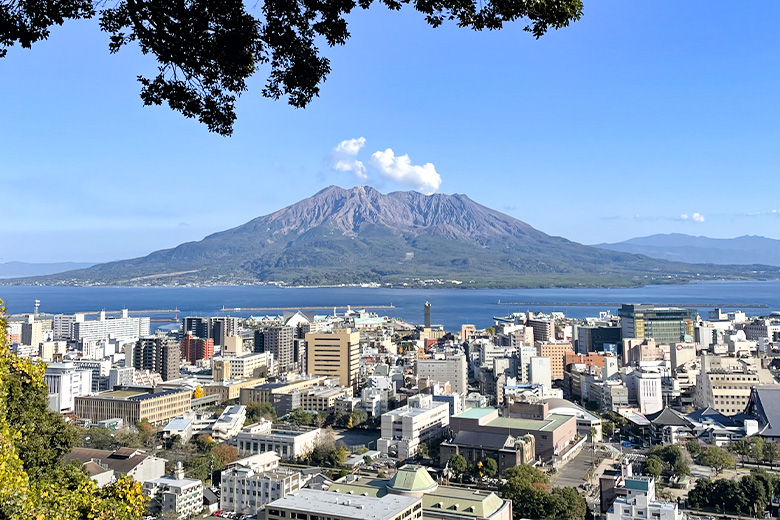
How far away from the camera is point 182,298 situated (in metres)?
60.9

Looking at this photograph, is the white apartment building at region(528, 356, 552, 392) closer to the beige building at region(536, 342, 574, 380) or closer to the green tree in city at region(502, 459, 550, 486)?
the beige building at region(536, 342, 574, 380)

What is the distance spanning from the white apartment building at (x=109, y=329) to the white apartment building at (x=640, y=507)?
2438 centimetres

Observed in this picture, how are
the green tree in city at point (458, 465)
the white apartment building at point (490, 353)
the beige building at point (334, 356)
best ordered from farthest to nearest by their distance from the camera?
the white apartment building at point (490, 353), the beige building at point (334, 356), the green tree in city at point (458, 465)

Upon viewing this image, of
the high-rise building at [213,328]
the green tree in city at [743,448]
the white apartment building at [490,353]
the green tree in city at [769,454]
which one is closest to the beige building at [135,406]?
the white apartment building at [490,353]

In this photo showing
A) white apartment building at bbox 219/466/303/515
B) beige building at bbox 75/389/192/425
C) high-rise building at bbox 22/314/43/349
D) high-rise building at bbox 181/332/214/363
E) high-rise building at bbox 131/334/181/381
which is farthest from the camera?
high-rise building at bbox 22/314/43/349

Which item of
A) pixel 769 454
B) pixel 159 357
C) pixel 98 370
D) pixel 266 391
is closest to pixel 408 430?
pixel 266 391

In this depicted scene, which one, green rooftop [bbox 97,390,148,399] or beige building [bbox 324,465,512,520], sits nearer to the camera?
beige building [bbox 324,465,512,520]

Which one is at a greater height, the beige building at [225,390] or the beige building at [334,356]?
the beige building at [334,356]

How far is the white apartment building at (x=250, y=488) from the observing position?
9.20 meters

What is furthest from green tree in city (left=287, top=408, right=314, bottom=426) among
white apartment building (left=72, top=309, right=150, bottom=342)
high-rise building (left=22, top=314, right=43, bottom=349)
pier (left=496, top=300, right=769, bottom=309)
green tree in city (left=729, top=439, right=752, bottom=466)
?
pier (left=496, top=300, right=769, bottom=309)

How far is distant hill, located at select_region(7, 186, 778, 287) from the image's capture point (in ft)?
254

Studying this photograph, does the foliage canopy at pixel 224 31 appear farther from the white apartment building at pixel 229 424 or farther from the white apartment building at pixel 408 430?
the white apartment building at pixel 229 424

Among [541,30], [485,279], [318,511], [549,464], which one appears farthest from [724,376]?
[485,279]

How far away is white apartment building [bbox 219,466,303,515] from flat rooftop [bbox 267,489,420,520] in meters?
1.42
